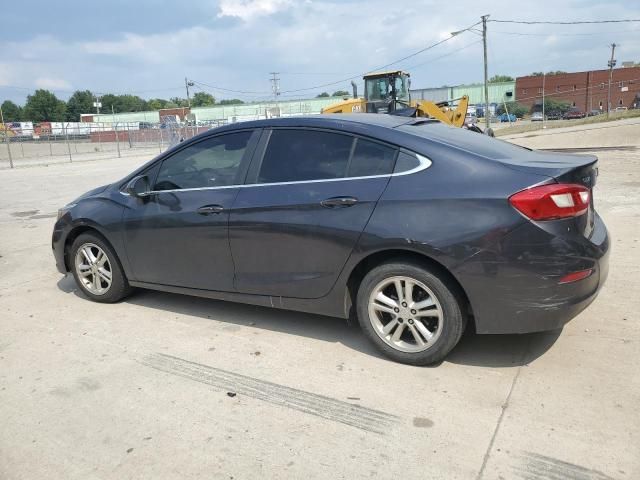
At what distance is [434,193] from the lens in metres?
3.34

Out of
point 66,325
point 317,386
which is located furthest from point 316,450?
point 66,325

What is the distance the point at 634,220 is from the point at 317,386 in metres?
5.83

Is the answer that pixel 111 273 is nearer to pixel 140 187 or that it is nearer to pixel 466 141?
pixel 140 187

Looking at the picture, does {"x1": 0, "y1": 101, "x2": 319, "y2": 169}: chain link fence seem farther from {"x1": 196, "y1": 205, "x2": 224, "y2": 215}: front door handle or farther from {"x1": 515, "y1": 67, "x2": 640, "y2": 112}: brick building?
{"x1": 515, "y1": 67, "x2": 640, "y2": 112}: brick building

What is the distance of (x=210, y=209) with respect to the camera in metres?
4.19

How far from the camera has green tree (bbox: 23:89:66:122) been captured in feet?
382

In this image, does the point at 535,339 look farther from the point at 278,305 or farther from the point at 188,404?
the point at 188,404

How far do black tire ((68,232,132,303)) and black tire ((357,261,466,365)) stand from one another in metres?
2.51

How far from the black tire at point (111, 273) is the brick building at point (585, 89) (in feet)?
264

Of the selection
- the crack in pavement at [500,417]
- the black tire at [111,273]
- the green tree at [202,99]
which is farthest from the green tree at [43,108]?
the crack in pavement at [500,417]

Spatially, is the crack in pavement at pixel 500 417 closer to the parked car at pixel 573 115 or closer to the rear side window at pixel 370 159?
the rear side window at pixel 370 159

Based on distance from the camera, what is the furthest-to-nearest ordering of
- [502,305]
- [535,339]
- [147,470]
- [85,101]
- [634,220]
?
[85,101] < [634,220] < [535,339] < [502,305] < [147,470]

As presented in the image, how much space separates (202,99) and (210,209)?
6008 inches

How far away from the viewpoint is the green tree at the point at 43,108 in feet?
382
